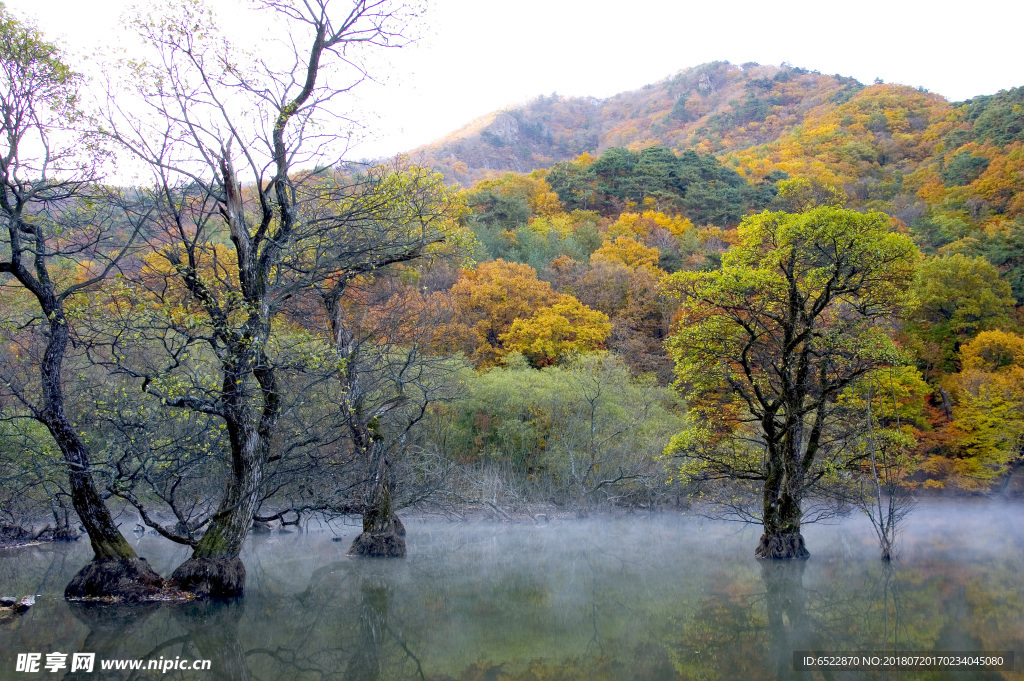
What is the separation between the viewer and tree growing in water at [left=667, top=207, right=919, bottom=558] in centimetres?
1266

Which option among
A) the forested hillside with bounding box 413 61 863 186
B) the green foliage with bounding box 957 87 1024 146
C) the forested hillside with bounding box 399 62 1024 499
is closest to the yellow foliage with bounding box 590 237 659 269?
the forested hillside with bounding box 399 62 1024 499

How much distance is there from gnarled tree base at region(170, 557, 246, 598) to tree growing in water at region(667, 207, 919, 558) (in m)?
8.58

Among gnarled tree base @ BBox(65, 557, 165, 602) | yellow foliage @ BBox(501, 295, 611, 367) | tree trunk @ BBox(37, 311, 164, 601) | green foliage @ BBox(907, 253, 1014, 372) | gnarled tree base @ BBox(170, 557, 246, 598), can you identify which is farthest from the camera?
yellow foliage @ BBox(501, 295, 611, 367)

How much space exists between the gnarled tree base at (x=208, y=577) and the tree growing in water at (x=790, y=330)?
8585 millimetres

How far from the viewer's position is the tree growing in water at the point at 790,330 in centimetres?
1266

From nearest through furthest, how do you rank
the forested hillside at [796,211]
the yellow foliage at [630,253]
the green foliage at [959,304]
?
the forested hillside at [796,211] < the green foliage at [959,304] < the yellow foliage at [630,253]

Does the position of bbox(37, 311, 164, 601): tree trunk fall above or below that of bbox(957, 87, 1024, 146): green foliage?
below

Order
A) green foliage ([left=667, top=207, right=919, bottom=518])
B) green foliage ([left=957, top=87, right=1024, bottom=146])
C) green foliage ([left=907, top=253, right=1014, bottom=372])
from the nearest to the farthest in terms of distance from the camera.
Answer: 1. green foliage ([left=667, top=207, right=919, bottom=518])
2. green foliage ([left=907, top=253, right=1014, bottom=372])
3. green foliage ([left=957, top=87, right=1024, bottom=146])

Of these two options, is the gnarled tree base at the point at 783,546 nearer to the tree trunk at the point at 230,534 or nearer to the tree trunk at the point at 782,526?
the tree trunk at the point at 782,526

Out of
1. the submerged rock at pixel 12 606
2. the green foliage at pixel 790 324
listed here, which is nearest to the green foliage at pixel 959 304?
the green foliage at pixel 790 324

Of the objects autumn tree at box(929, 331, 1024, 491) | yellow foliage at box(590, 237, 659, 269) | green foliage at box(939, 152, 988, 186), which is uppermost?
green foliage at box(939, 152, 988, 186)

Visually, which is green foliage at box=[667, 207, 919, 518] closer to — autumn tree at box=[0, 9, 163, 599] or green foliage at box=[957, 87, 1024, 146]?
autumn tree at box=[0, 9, 163, 599]

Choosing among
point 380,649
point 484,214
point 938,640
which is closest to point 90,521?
point 380,649

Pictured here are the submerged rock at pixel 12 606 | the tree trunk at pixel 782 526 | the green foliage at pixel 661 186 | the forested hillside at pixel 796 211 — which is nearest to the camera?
the submerged rock at pixel 12 606
